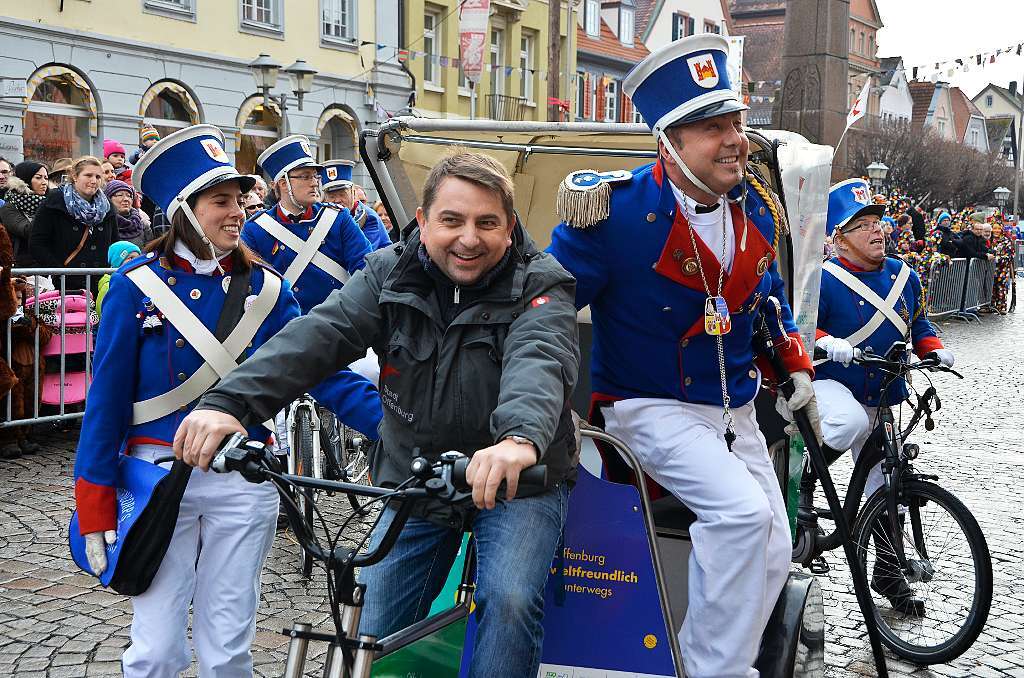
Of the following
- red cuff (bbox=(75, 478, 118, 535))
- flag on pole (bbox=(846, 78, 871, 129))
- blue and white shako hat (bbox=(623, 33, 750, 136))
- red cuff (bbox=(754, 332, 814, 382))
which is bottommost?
red cuff (bbox=(75, 478, 118, 535))

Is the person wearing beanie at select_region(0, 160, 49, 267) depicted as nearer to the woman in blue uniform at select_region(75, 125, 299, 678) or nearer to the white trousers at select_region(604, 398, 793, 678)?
the woman in blue uniform at select_region(75, 125, 299, 678)

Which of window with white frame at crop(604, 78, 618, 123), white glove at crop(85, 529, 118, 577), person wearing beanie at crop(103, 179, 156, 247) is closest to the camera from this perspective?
white glove at crop(85, 529, 118, 577)

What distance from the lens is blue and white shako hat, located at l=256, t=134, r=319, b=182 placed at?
23.3ft

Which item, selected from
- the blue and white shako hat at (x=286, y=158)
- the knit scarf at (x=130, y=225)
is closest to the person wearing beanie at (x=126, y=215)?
the knit scarf at (x=130, y=225)

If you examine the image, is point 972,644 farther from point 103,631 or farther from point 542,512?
point 103,631

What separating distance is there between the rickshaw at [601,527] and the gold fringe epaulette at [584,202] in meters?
0.64

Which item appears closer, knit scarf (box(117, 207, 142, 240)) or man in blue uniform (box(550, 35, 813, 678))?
man in blue uniform (box(550, 35, 813, 678))

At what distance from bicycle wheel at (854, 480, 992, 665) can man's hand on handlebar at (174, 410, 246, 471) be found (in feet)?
11.7

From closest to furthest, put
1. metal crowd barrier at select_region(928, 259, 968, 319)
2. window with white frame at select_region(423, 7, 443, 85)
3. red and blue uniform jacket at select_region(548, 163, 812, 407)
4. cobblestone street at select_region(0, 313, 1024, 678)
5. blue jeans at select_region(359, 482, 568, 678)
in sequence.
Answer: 1. blue jeans at select_region(359, 482, 568, 678)
2. red and blue uniform jacket at select_region(548, 163, 812, 407)
3. cobblestone street at select_region(0, 313, 1024, 678)
4. metal crowd barrier at select_region(928, 259, 968, 319)
5. window with white frame at select_region(423, 7, 443, 85)

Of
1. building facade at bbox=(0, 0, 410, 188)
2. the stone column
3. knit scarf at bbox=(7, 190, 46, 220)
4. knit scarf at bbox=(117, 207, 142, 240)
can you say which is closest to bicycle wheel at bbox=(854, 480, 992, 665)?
knit scarf at bbox=(117, 207, 142, 240)

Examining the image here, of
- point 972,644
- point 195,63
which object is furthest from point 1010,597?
point 195,63

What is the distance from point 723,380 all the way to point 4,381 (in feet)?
20.1

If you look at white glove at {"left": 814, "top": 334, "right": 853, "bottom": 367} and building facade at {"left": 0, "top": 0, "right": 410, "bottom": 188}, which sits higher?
building facade at {"left": 0, "top": 0, "right": 410, "bottom": 188}

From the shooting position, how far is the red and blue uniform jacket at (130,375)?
11.2 feet
